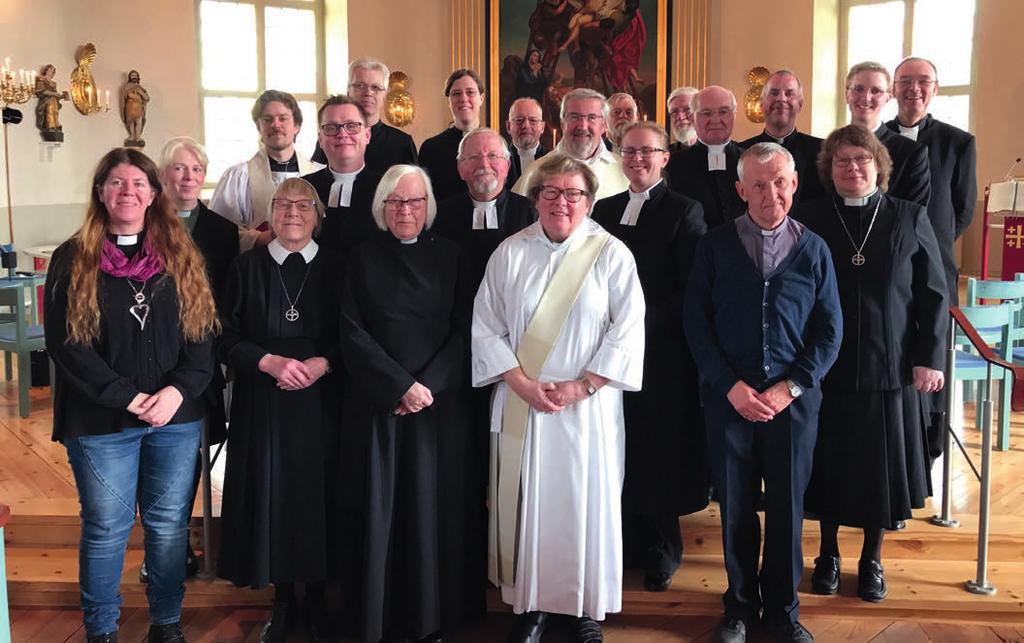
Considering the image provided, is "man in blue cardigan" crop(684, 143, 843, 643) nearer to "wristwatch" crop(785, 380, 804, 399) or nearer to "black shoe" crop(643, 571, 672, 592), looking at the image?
"wristwatch" crop(785, 380, 804, 399)

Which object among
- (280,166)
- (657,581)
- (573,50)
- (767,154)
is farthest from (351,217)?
(573,50)

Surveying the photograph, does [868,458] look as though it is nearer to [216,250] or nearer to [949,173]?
[949,173]

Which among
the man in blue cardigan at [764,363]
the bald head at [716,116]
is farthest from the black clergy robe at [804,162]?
the man in blue cardigan at [764,363]

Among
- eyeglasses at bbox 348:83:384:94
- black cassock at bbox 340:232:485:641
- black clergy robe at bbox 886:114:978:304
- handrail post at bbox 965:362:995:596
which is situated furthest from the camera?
eyeglasses at bbox 348:83:384:94

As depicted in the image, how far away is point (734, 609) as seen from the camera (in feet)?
11.6

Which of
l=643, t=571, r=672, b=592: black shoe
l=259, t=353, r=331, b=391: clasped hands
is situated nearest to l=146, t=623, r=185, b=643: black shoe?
l=259, t=353, r=331, b=391: clasped hands

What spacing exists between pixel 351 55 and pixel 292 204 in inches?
383

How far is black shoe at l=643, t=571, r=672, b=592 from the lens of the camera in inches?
156

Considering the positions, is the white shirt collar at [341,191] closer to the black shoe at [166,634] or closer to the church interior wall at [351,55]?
the black shoe at [166,634]

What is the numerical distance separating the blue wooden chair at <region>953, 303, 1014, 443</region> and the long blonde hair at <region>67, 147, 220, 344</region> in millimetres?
3855

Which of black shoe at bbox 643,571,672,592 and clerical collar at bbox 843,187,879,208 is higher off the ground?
clerical collar at bbox 843,187,879,208

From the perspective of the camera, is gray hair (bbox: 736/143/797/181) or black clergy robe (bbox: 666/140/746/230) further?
black clergy robe (bbox: 666/140/746/230)

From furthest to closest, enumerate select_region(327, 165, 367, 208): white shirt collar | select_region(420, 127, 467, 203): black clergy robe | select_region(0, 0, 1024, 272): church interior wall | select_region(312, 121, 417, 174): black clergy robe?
select_region(0, 0, 1024, 272): church interior wall, select_region(312, 121, 417, 174): black clergy robe, select_region(420, 127, 467, 203): black clergy robe, select_region(327, 165, 367, 208): white shirt collar

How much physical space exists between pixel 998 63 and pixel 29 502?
1144 centimetres
